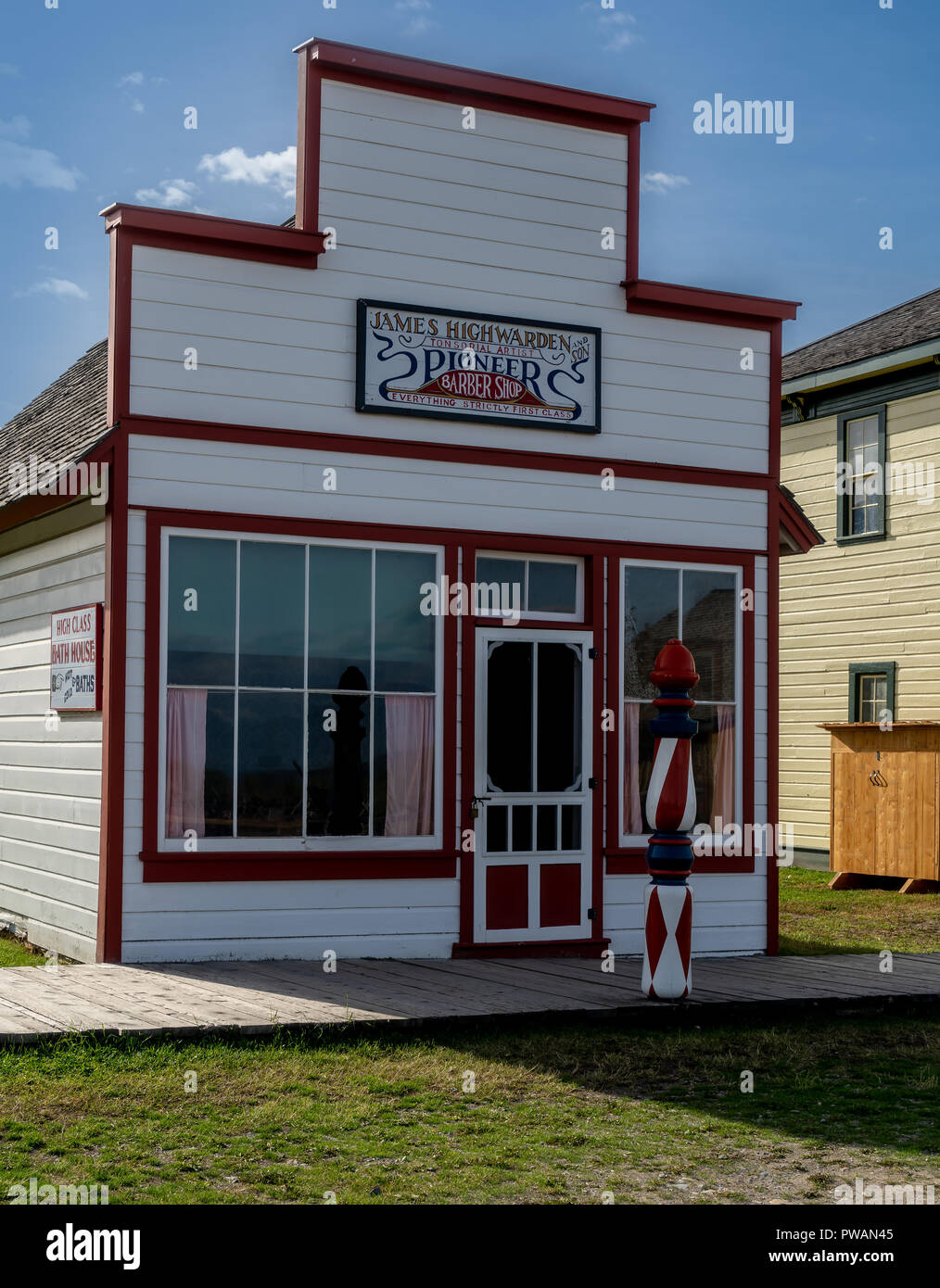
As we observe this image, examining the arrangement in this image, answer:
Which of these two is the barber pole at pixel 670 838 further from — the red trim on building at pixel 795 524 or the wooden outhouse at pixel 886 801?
the wooden outhouse at pixel 886 801

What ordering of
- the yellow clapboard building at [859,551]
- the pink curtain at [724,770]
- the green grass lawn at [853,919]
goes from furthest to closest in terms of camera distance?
the yellow clapboard building at [859,551]
the green grass lawn at [853,919]
the pink curtain at [724,770]

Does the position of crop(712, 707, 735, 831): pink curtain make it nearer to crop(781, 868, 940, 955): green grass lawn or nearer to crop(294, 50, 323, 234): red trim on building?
crop(781, 868, 940, 955): green grass lawn

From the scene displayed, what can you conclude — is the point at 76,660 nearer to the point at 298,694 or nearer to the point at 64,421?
the point at 298,694

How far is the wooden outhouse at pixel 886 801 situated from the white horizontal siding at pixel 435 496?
6305 mm

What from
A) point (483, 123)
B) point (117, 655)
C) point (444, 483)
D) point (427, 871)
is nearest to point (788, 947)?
point (427, 871)

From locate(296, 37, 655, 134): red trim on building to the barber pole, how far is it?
4.63m

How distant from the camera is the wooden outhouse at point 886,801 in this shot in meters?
17.0

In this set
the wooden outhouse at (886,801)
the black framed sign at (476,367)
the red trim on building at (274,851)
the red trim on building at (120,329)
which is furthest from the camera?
the wooden outhouse at (886,801)

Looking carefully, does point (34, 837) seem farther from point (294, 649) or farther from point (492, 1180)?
point (492, 1180)

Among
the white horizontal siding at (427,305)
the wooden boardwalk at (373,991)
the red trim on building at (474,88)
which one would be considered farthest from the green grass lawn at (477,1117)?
the red trim on building at (474,88)

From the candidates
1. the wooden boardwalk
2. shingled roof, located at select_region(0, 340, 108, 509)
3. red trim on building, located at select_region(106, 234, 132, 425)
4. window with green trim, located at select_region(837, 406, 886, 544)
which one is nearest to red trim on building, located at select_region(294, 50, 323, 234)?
red trim on building, located at select_region(106, 234, 132, 425)

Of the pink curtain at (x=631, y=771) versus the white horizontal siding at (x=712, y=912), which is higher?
the pink curtain at (x=631, y=771)

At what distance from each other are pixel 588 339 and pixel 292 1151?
284 inches

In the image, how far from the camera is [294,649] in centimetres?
1021
